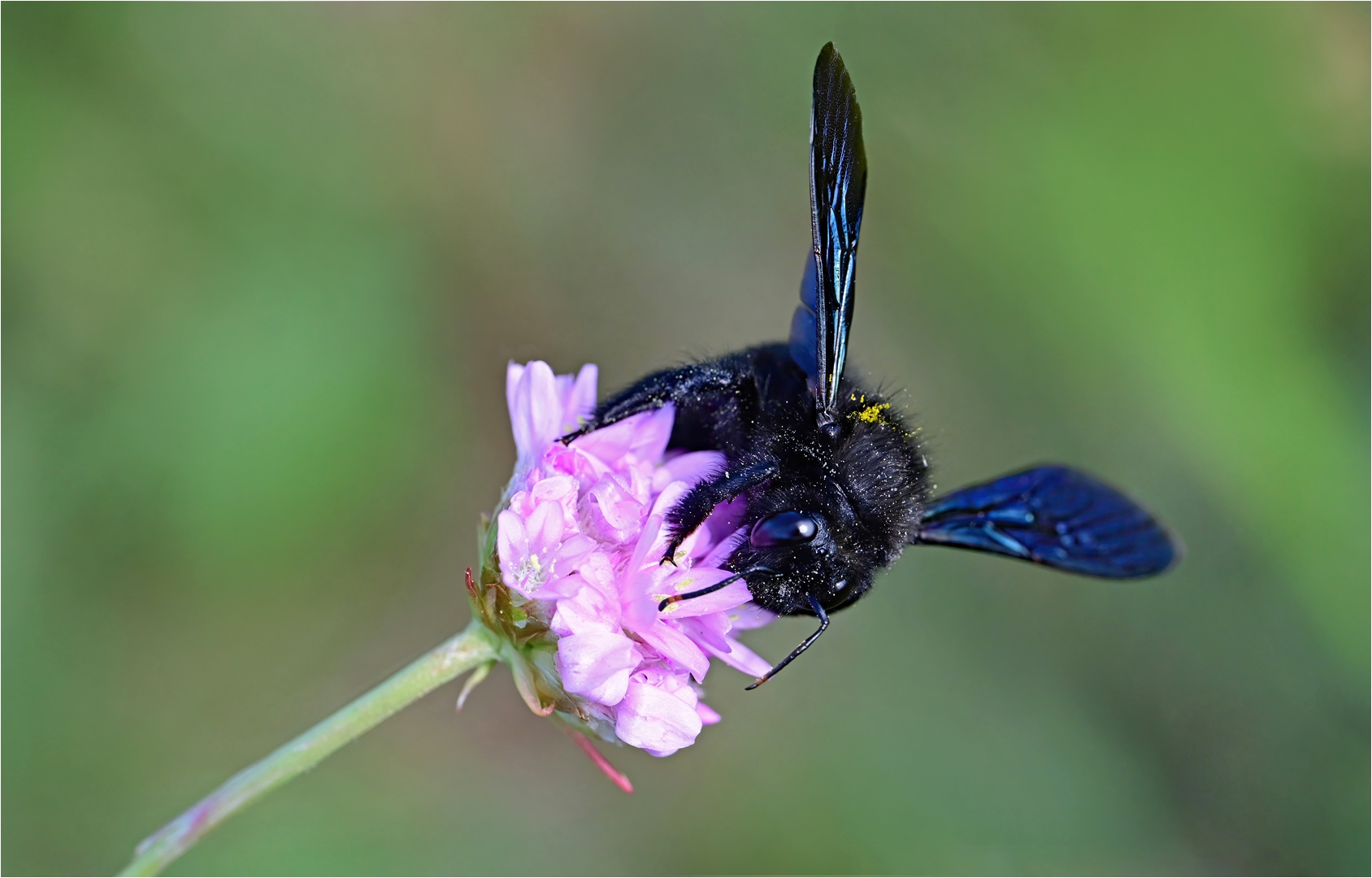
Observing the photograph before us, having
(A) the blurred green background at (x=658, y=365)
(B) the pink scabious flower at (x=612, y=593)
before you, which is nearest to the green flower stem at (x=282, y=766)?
(B) the pink scabious flower at (x=612, y=593)

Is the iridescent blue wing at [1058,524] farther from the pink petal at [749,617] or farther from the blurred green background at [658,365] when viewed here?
the blurred green background at [658,365]

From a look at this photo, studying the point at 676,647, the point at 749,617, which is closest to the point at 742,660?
the point at 749,617

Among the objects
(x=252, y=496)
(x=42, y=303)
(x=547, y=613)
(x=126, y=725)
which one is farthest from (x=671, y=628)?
(x=42, y=303)

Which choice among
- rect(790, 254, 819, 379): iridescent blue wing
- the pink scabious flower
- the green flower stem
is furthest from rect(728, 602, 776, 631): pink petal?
the green flower stem

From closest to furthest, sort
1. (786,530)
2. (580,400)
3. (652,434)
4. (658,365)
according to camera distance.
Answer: (786,530), (652,434), (580,400), (658,365)

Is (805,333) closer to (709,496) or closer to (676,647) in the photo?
(709,496)

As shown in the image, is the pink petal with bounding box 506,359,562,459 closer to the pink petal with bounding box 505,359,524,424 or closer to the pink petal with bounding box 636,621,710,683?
the pink petal with bounding box 505,359,524,424
